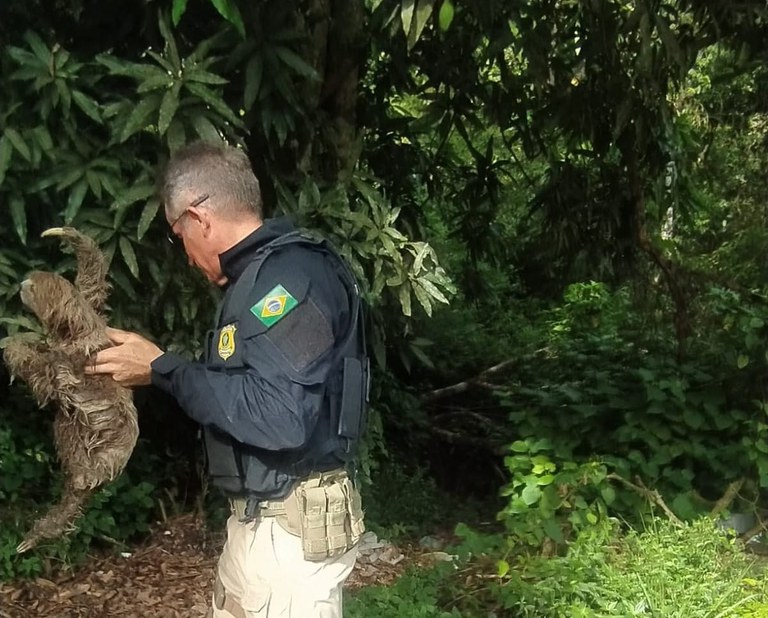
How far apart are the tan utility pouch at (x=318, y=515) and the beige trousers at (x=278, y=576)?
31mm

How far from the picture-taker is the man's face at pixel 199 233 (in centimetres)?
217

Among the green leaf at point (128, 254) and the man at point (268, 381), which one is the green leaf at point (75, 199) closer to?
the green leaf at point (128, 254)

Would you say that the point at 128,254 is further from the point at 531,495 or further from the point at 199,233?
the point at 531,495

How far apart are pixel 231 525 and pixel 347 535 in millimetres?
312

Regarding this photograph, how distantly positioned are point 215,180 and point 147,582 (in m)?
2.88

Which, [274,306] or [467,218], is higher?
[274,306]

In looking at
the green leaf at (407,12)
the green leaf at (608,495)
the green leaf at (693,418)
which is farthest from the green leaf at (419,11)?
the green leaf at (693,418)

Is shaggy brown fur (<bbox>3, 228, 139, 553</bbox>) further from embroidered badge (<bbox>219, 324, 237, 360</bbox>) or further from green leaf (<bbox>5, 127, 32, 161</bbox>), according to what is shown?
green leaf (<bbox>5, 127, 32, 161</bbox>)

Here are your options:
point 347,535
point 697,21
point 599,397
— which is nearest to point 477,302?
point 599,397

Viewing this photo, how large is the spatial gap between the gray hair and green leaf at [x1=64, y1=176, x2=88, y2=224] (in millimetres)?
905

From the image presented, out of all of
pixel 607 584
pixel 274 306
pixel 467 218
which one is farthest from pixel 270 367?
pixel 467 218

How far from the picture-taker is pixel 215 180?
218cm

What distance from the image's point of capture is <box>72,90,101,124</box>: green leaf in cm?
303

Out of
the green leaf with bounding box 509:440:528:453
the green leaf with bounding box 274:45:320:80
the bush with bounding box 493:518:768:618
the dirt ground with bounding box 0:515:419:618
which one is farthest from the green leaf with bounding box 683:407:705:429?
the green leaf with bounding box 274:45:320:80
